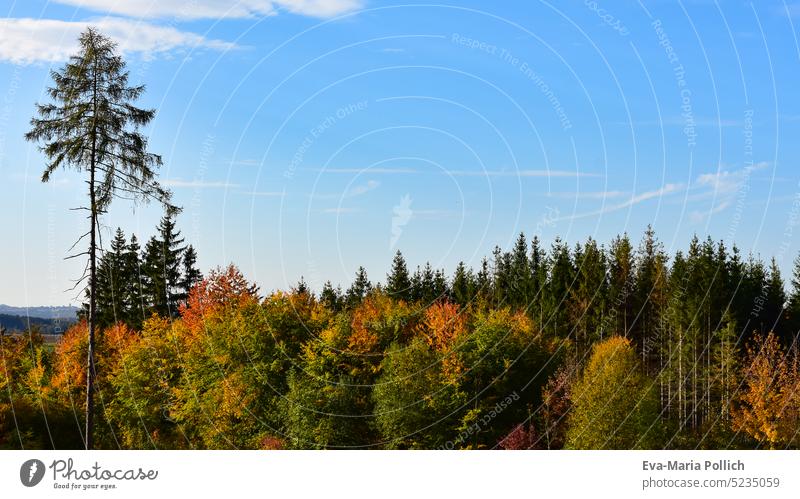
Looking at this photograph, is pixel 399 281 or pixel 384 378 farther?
pixel 399 281

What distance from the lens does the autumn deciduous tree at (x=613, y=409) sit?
202ft

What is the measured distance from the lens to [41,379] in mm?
71062

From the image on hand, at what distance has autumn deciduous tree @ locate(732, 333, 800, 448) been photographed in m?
68.0

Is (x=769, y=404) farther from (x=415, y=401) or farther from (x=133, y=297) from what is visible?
(x=133, y=297)

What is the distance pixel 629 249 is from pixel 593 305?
10.2 meters

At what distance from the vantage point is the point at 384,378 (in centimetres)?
6412
